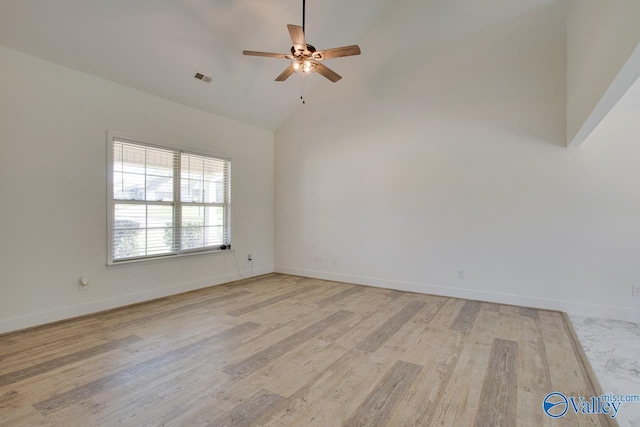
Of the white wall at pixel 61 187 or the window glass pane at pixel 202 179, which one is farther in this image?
the window glass pane at pixel 202 179

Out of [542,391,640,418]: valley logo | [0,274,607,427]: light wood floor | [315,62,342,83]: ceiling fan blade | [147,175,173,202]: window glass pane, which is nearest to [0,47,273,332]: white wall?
[0,274,607,427]: light wood floor

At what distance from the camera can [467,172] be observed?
4262mm

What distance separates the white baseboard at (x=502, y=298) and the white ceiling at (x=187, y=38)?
3356mm

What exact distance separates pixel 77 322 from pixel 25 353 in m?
0.72

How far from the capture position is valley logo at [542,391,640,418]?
1868 millimetres

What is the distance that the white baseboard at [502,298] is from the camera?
3.43m

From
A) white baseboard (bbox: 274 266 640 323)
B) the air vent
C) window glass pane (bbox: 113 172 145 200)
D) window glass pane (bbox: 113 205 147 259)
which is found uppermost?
the air vent

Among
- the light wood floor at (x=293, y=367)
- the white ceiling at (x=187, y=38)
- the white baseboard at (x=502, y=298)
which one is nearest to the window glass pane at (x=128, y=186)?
the white ceiling at (x=187, y=38)

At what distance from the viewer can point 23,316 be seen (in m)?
3.12

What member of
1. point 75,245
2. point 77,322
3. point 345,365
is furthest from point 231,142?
point 345,365

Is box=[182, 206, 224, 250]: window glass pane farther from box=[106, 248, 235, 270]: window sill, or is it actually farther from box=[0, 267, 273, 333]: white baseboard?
box=[0, 267, 273, 333]: white baseboard

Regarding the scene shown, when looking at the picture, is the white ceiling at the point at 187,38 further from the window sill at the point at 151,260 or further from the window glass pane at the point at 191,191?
the window sill at the point at 151,260

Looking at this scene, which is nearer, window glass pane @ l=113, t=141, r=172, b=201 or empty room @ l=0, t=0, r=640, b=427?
empty room @ l=0, t=0, r=640, b=427

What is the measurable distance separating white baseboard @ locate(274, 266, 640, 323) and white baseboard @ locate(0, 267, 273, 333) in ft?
6.56
